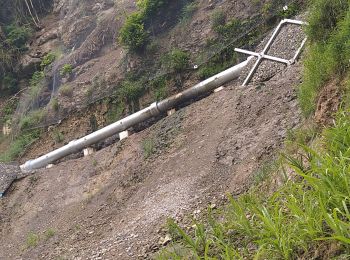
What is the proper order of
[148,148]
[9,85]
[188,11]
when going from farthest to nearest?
[9,85] < [188,11] < [148,148]

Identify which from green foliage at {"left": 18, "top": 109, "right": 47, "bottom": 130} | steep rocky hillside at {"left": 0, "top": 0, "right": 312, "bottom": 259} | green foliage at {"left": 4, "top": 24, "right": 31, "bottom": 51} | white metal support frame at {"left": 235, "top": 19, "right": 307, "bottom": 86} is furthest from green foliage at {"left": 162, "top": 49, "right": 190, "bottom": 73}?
green foliage at {"left": 4, "top": 24, "right": 31, "bottom": 51}

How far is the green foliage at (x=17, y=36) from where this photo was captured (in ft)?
66.3

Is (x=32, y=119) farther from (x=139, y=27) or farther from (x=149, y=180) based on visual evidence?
(x=149, y=180)

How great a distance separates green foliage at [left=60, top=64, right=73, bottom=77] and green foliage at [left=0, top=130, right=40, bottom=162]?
88.5 inches

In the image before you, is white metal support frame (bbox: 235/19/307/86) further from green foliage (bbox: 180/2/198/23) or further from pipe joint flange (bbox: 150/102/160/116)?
green foliage (bbox: 180/2/198/23)

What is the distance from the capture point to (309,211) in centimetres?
288

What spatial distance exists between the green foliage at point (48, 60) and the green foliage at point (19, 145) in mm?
3921

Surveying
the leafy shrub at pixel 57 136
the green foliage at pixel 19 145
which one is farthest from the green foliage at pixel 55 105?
the green foliage at pixel 19 145

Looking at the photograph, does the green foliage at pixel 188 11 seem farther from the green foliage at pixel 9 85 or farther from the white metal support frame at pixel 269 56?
the green foliage at pixel 9 85

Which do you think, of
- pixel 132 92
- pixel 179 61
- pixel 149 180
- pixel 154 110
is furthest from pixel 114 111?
pixel 149 180

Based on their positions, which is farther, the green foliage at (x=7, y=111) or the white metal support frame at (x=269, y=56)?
the green foliage at (x=7, y=111)

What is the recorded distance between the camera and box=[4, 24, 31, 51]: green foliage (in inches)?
796

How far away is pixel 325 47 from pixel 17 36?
701 inches

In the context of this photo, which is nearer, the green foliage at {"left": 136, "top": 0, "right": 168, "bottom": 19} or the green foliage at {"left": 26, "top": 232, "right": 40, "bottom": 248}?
the green foliage at {"left": 26, "top": 232, "right": 40, "bottom": 248}
